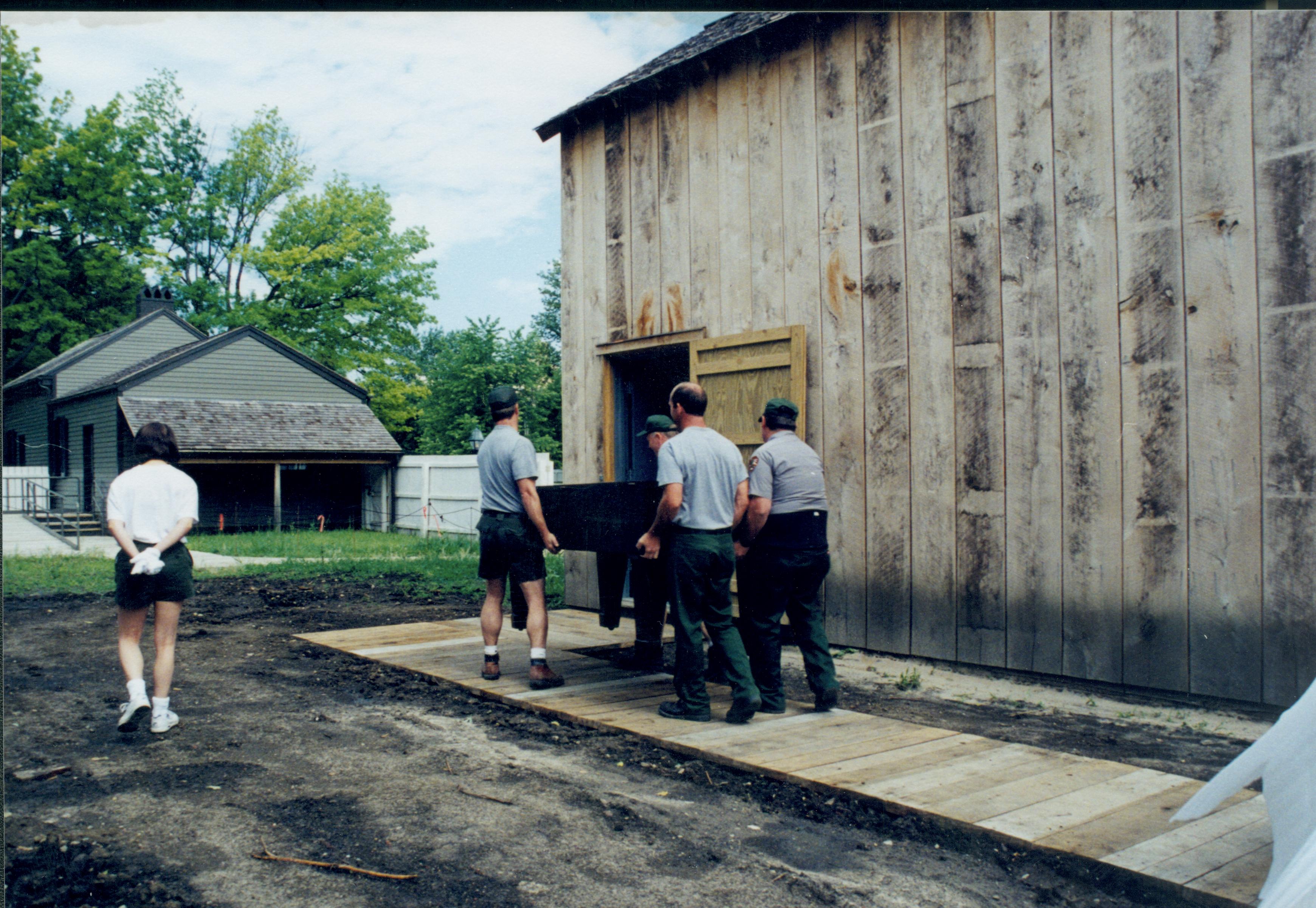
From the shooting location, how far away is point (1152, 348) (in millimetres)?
5160

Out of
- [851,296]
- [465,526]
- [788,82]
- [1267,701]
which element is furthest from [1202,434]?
[465,526]

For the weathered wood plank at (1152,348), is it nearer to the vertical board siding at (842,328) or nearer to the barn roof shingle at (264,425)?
the vertical board siding at (842,328)

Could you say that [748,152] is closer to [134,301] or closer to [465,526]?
[465,526]

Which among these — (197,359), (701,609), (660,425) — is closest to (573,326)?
(660,425)

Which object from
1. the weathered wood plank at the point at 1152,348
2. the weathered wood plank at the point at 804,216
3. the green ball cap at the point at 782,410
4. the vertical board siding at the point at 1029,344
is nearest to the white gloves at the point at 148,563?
the green ball cap at the point at 782,410

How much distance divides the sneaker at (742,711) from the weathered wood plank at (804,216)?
2.46m

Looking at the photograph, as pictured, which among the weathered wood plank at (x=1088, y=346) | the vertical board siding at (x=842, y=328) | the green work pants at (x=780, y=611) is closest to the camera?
the green work pants at (x=780, y=611)

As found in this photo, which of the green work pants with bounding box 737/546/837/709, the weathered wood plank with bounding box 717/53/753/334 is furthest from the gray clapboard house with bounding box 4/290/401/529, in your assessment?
the green work pants with bounding box 737/546/837/709

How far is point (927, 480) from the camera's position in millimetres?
6199

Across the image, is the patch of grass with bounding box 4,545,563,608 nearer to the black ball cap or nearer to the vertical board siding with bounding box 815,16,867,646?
the vertical board siding with bounding box 815,16,867,646

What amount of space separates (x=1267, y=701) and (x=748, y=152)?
4.98 m

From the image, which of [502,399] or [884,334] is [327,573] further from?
[884,334]

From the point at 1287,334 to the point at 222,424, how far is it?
24.1 meters

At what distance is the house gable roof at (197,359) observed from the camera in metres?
23.6
